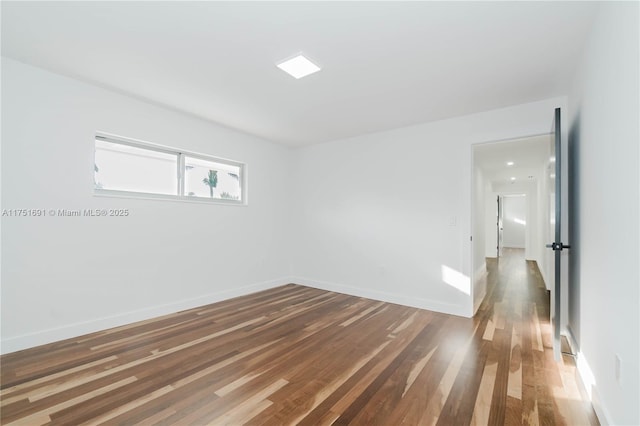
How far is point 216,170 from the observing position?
4348 millimetres

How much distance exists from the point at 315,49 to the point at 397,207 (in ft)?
8.54

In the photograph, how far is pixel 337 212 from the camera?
16.1ft

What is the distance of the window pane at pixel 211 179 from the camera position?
4.00 m

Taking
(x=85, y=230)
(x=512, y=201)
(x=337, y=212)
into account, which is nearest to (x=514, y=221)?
(x=512, y=201)

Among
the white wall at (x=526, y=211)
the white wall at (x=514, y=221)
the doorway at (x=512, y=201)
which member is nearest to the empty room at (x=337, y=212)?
the doorway at (x=512, y=201)

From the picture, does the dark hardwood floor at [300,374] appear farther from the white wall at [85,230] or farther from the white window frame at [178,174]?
the white window frame at [178,174]

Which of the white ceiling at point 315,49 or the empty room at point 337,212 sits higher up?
the white ceiling at point 315,49

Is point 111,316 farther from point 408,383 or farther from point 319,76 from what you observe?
point 319,76

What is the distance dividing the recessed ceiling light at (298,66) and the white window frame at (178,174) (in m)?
2.03

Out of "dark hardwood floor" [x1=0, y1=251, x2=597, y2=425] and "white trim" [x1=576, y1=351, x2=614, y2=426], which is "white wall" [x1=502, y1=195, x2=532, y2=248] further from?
"white trim" [x1=576, y1=351, x2=614, y2=426]

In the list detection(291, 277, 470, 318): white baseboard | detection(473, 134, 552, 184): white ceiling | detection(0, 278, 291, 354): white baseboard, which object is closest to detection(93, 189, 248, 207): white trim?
detection(0, 278, 291, 354): white baseboard

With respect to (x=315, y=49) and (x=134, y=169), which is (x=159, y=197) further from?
(x=315, y=49)

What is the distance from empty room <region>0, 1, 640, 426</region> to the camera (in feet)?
5.82

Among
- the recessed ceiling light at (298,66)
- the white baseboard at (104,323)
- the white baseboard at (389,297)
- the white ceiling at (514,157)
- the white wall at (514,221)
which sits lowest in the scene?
the white baseboard at (389,297)
